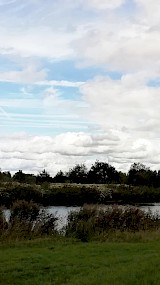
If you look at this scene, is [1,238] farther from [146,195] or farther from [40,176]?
[40,176]

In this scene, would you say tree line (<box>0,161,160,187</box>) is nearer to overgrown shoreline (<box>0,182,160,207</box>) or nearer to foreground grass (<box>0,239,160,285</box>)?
overgrown shoreline (<box>0,182,160,207</box>)

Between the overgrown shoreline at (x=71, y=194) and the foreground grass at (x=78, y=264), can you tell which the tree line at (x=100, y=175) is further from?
the foreground grass at (x=78, y=264)

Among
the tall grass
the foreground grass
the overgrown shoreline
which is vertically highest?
the overgrown shoreline

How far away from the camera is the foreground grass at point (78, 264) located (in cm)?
998

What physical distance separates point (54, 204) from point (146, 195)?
21.7 meters

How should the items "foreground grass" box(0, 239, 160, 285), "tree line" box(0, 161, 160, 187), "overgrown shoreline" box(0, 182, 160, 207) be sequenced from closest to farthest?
A: "foreground grass" box(0, 239, 160, 285) → "overgrown shoreline" box(0, 182, 160, 207) → "tree line" box(0, 161, 160, 187)

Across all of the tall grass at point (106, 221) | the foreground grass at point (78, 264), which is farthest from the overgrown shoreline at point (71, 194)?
the foreground grass at point (78, 264)

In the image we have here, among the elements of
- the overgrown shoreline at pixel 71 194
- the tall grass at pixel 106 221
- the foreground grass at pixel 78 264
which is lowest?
the foreground grass at pixel 78 264

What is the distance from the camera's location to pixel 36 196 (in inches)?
2202

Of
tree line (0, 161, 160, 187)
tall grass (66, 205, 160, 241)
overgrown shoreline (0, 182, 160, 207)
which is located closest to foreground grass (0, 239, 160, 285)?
tall grass (66, 205, 160, 241)

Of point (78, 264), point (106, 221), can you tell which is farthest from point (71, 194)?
point (78, 264)

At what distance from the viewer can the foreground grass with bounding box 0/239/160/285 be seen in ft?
32.8

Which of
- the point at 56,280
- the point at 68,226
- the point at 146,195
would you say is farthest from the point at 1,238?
the point at 146,195

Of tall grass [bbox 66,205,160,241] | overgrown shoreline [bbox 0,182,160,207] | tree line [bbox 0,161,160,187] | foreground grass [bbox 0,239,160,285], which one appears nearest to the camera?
foreground grass [bbox 0,239,160,285]
